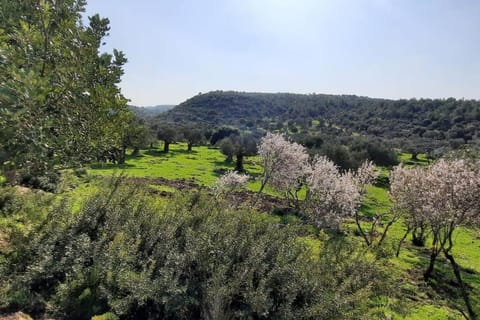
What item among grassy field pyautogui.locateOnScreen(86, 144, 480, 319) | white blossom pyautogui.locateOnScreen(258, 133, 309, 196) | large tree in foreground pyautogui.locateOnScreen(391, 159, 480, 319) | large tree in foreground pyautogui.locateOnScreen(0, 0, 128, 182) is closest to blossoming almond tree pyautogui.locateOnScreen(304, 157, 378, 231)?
grassy field pyautogui.locateOnScreen(86, 144, 480, 319)

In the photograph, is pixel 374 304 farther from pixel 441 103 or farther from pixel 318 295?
pixel 441 103

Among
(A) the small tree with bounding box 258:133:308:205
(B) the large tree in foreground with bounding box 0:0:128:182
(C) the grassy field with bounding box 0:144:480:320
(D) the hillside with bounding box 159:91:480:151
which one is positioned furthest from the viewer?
(D) the hillside with bounding box 159:91:480:151

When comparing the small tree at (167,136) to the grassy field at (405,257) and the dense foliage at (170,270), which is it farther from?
the dense foliage at (170,270)

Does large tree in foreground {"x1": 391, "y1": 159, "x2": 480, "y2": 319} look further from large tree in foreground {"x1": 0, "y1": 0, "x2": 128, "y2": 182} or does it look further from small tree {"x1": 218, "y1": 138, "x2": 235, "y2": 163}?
small tree {"x1": 218, "y1": 138, "x2": 235, "y2": 163}

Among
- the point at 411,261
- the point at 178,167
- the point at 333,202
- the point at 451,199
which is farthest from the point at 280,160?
the point at 178,167

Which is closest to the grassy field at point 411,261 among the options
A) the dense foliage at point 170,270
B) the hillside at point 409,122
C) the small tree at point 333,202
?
the dense foliage at point 170,270

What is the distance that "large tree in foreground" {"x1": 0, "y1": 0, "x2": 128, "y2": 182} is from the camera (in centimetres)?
500

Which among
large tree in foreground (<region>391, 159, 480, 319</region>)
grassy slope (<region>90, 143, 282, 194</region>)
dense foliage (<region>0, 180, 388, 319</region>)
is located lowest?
grassy slope (<region>90, 143, 282, 194</region>)

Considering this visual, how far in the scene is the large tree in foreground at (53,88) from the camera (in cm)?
500

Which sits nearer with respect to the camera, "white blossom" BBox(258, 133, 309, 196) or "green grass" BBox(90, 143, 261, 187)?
"white blossom" BBox(258, 133, 309, 196)

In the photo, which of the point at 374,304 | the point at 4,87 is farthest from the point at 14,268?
the point at 374,304

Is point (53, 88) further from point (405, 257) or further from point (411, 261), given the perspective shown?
point (405, 257)

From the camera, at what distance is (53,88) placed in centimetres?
605

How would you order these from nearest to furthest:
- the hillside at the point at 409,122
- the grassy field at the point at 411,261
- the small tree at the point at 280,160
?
1. the grassy field at the point at 411,261
2. the small tree at the point at 280,160
3. the hillside at the point at 409,122
